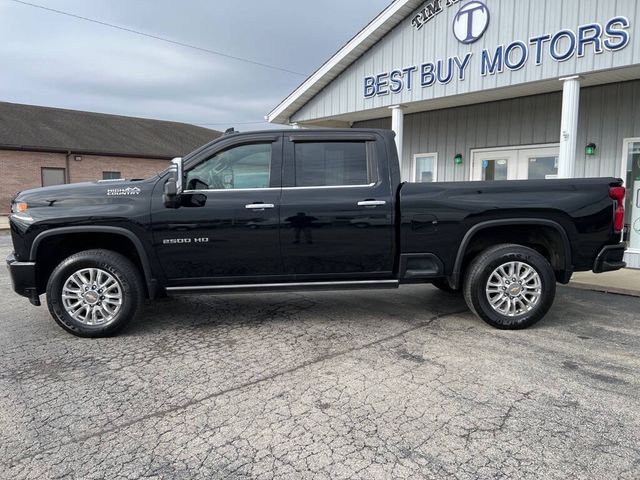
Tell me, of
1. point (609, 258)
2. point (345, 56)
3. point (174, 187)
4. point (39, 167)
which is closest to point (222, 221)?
point (174, 187)

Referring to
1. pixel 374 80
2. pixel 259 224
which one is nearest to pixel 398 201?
pixel 259 224

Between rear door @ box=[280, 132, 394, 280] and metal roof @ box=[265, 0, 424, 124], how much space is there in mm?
6099

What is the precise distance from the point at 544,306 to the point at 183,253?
11.9 ft

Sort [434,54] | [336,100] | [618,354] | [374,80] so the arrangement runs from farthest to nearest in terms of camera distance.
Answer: [336,100]
[374,80]
[434,54]
[618,354]

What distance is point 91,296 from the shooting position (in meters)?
4.66

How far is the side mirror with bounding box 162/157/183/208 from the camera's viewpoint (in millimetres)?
4531

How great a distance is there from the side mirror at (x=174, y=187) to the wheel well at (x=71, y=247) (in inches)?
22.9

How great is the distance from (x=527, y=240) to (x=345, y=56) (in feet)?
23.2

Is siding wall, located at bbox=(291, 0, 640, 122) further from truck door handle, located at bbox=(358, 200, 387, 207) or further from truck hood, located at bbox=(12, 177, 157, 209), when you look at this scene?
truck hood, located at bbox=(12, 177, 157, 209)

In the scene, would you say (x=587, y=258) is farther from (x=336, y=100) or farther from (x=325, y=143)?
(x=336, y=100)

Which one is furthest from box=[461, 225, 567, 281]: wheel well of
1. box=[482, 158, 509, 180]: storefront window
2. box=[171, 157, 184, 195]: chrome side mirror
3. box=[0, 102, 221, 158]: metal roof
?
box=[0, 102, 221, 158]: metal roof

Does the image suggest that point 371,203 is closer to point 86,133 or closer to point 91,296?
point 91,296

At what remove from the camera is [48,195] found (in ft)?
15.3

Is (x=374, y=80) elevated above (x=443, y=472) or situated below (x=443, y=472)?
above
